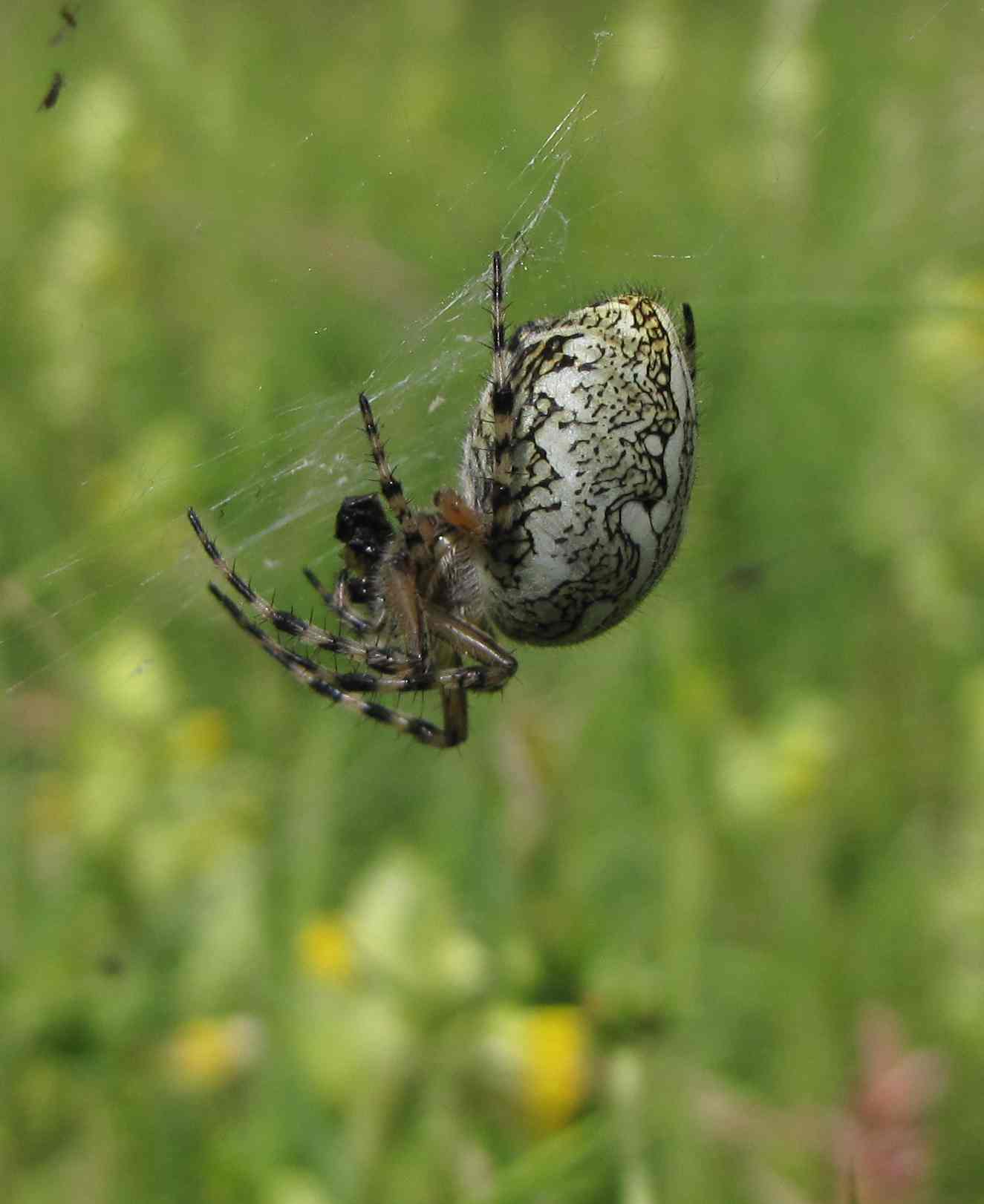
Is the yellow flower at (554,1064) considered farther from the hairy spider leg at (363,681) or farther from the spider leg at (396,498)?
the spider leg at (396,498)

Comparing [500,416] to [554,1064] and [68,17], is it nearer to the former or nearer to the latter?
[68,17]

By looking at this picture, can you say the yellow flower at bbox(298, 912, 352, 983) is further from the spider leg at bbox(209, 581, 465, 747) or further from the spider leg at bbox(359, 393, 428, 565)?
the spider leg at bbox(359, 393, 428, 565)

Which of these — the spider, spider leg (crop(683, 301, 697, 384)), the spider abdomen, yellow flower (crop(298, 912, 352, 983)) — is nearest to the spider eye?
the spider

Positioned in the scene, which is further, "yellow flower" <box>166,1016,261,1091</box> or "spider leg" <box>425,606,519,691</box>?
"yellow flower" <box>166,1016,261,1091</box>

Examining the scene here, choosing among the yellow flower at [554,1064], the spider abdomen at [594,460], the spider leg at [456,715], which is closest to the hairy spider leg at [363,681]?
the spider leg at [456,715]

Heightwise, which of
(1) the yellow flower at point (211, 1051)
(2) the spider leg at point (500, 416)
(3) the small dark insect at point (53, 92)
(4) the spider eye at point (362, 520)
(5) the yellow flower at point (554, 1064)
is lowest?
(5) the yellow flower at point (554, 1064)

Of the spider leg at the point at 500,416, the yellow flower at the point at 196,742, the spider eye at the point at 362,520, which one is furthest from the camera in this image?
the yellow flower at the point at 196,742

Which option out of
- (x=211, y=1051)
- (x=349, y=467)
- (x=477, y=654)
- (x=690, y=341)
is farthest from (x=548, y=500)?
(x=211, y=1051)

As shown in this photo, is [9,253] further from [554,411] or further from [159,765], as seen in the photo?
[554,411]
